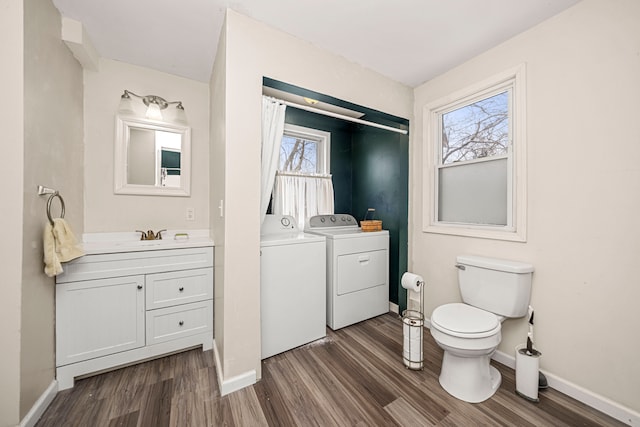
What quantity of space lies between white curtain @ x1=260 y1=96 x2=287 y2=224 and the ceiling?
53cm

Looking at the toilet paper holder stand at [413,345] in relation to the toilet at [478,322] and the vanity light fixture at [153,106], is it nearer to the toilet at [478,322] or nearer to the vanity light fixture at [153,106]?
the toilet at [478,322]

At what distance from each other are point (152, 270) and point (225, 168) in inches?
38.7

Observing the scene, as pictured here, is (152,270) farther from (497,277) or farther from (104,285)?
(497,277)

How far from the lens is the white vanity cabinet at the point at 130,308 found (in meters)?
1.53

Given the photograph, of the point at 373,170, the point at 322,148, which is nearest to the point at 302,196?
the point at 322,148

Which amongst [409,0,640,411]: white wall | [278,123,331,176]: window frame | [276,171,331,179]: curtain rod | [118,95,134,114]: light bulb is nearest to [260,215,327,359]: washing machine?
[276,171,331,179]: curtain rod

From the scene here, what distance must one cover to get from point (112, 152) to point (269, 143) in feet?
4.52

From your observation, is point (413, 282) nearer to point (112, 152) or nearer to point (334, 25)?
point (334, 25)

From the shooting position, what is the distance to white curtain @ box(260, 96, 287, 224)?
178 centimetres

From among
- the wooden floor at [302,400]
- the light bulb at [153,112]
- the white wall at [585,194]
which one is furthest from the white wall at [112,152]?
the white wall at [585,194]

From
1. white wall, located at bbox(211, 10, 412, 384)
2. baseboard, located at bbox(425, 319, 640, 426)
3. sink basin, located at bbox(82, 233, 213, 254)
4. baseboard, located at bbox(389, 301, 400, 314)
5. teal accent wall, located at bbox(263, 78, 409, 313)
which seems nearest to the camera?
baseboard, located at bbox(425, 319, 640, 426)

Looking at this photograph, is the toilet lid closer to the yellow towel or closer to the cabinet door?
the cabinet door

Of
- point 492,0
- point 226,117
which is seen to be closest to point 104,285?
point 226,117

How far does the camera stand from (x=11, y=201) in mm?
1163
